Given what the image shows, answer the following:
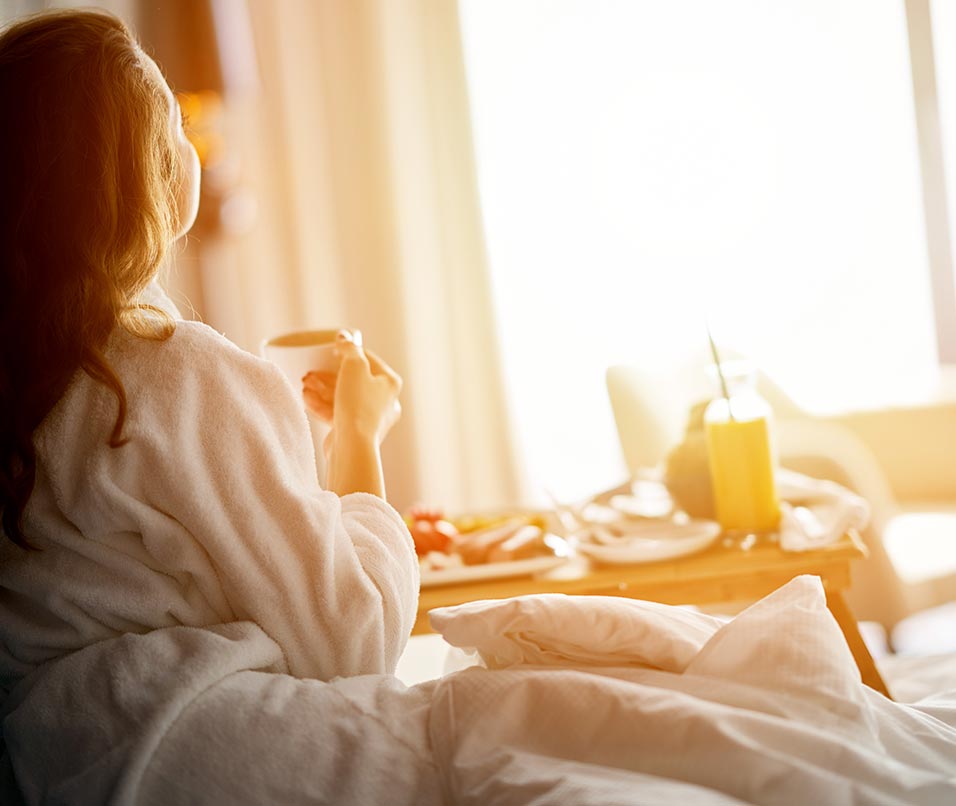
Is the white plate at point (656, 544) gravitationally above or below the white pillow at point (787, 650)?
below

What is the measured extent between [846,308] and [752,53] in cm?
78

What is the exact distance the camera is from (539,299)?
3432mm

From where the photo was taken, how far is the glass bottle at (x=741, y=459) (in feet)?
5.33

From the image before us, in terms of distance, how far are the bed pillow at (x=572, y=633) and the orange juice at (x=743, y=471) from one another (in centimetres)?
54

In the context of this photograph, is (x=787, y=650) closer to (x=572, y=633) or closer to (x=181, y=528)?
(x=572, y=633)

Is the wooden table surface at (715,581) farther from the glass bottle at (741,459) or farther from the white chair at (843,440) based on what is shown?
the white chair at (843,440)

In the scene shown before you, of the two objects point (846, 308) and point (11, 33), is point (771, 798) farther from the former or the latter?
point (846, 308)

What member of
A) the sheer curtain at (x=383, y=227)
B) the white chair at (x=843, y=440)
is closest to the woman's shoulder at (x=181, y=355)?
the white chair at (x=843, y=440)

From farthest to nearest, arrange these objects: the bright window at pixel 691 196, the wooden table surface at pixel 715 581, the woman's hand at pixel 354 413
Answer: the bright window at pixel 691 196 < the wooden table surface at pixel 715 581 < the woman's hand at pixel 354 413

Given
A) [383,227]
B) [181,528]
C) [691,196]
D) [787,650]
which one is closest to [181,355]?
[181,528]

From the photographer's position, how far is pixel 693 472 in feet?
5.57

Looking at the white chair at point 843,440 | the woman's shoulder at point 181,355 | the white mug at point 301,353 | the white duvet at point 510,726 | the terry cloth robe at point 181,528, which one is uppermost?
the woman's shoulder at point 181,355

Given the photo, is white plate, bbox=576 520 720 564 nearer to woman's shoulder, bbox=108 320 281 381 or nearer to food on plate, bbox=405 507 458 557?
food on plate, bbox=405 507 458 557

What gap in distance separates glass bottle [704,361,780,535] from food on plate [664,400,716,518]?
35 mm
